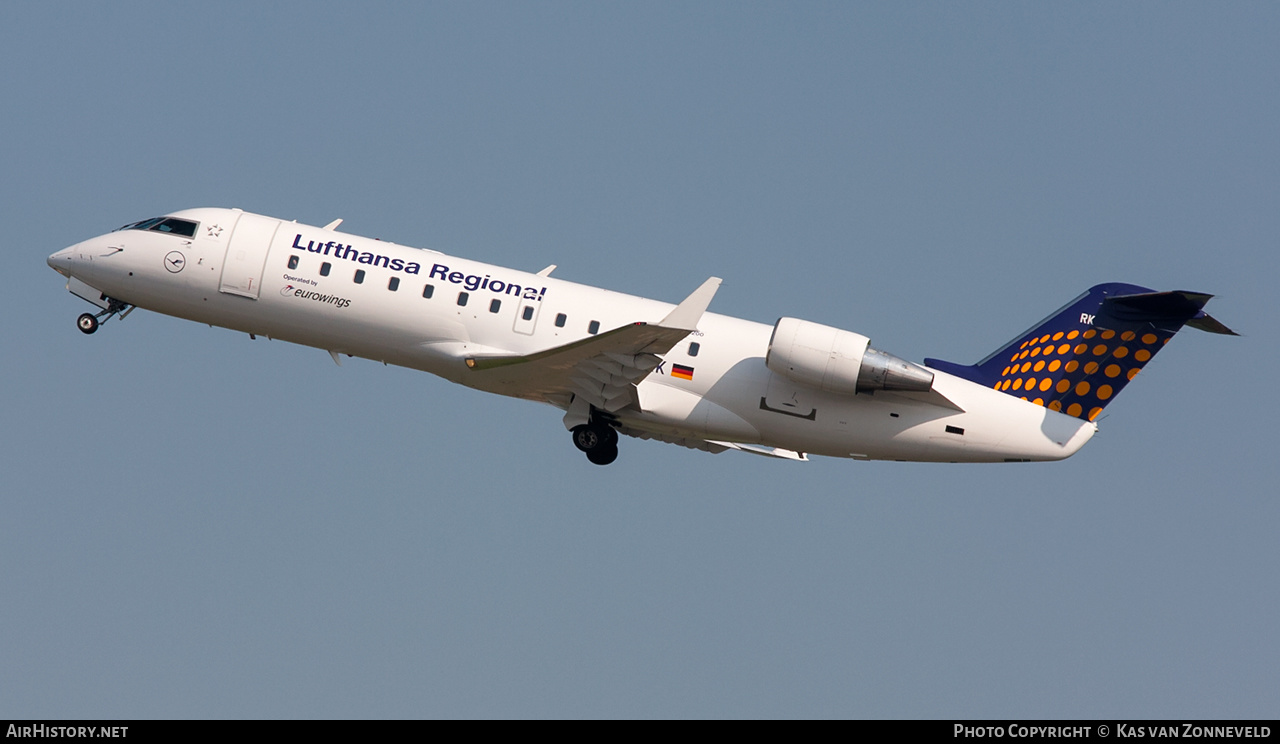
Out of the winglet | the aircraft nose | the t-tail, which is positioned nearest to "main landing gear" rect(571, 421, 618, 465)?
the winglet

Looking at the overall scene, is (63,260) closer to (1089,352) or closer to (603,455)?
(603,455)

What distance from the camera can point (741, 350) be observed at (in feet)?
74.1

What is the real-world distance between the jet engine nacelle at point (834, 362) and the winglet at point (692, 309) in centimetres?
215

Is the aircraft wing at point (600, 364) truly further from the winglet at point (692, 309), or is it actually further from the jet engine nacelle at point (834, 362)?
the jet engine nacelle at point (834, 362)

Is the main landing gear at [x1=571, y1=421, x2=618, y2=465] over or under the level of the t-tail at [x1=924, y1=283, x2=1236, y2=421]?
under

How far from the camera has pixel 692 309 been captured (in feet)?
65.6

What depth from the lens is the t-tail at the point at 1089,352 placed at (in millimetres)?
22609

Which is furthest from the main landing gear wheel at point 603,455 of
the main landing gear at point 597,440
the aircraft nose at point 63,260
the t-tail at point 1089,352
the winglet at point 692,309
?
the aircraft nose at point 63,260

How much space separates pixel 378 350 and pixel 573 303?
11.6ft

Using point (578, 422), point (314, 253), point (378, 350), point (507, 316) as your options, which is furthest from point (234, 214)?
point (578, 422)

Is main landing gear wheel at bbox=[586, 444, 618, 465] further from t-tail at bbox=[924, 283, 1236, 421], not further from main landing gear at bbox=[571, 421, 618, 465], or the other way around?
t-tail at bbox=[924, 283, 1236, 421]

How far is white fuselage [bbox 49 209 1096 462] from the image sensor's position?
22406 mm

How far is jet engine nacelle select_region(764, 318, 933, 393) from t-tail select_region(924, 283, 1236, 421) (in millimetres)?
1926

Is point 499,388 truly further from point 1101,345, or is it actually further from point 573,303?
point 1101,345
